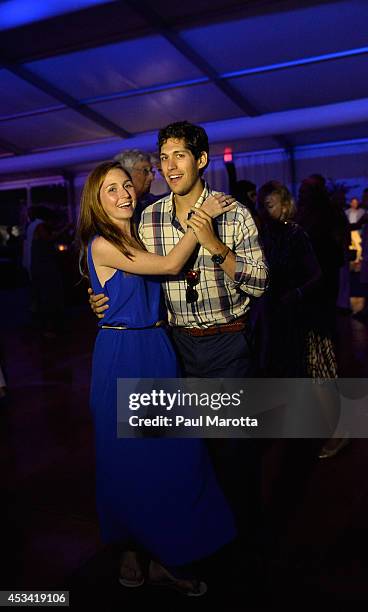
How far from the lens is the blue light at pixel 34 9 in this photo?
9.16 m

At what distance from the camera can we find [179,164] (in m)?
2.04

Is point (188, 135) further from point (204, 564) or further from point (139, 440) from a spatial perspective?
point (204, 564)

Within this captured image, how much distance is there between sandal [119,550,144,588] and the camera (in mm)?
1979

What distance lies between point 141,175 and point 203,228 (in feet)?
4.83

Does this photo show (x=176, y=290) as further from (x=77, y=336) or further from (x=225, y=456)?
(x=77, y=336)

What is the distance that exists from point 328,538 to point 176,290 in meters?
1.13

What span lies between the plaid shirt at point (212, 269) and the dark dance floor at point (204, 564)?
659 millimetres

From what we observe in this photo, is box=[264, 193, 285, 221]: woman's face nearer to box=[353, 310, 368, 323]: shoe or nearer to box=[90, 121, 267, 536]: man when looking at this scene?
box=[90, 121, 267, 536]: man

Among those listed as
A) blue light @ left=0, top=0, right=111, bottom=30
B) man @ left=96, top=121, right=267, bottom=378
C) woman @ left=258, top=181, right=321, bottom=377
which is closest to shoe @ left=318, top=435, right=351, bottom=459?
woman @ left=258, top=181, right=321, bottom=377

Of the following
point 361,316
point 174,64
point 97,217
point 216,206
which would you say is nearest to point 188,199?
point 216,206

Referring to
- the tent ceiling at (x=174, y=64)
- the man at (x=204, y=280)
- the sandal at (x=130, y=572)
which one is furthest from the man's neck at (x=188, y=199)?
the tent ceiling at (x=174, y=64)

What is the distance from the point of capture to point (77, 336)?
7500 mm

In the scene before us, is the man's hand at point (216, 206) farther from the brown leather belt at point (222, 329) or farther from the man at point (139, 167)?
the man at point (139, 167)

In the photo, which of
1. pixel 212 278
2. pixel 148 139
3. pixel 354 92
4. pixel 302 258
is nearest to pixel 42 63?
pixel 148 139
